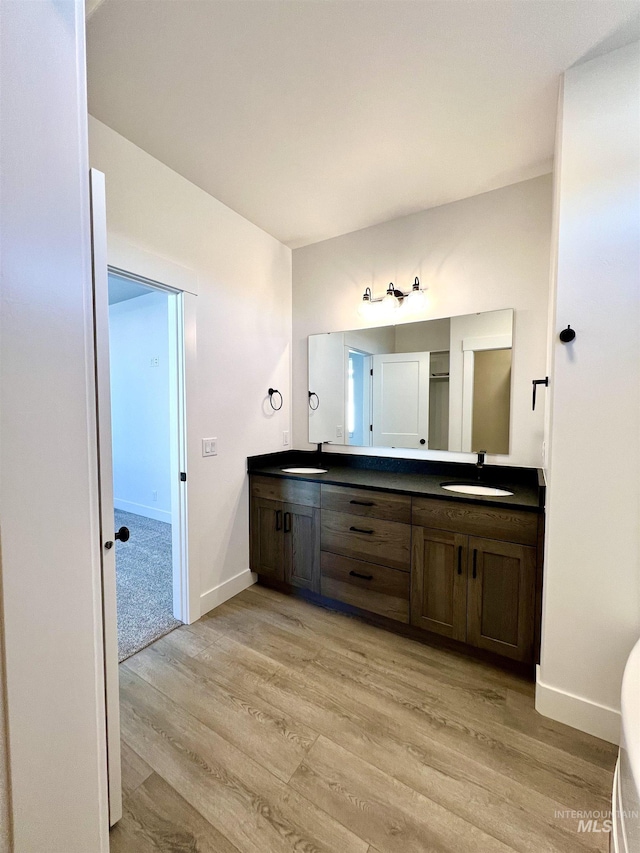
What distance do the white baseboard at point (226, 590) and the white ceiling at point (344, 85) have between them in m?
2.63

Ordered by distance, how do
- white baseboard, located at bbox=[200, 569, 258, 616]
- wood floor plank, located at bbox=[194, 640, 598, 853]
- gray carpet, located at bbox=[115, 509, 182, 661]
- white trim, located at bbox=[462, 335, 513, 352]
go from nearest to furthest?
1. wood floor plank, located at bbox=[194, 640, 598, 853]
2. gray carpet, located at bbox=[115, 509, 182, 661]
3. white trim, located at bbox=[462, 335, 513, 352]
4. white baseboard, located at bbox=[200, 569, 258, 616]

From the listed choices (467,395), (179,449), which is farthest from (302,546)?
(467,395)

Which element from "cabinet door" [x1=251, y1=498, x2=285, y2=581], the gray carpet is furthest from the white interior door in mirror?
the gray carpet

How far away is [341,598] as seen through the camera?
220 cm

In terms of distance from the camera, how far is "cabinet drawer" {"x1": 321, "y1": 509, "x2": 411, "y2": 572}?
198 centimetres

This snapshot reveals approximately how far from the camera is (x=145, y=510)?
14.2ft

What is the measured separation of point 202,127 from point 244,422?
66.6 inches

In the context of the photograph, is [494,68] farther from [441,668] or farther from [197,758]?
[197,758]

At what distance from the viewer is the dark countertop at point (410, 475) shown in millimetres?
1782

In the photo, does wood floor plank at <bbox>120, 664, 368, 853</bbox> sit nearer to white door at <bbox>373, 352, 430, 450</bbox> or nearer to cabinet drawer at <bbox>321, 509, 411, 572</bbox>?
cabinet drawer at <bbox>321, 509, 411, 572</bbox>

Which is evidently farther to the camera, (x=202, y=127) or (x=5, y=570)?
(x=202, y=127)

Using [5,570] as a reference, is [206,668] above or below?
below

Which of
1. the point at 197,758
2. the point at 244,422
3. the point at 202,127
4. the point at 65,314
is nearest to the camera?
the point at 65,314

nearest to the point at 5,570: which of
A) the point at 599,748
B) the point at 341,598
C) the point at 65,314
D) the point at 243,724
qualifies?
the point at 65,314
